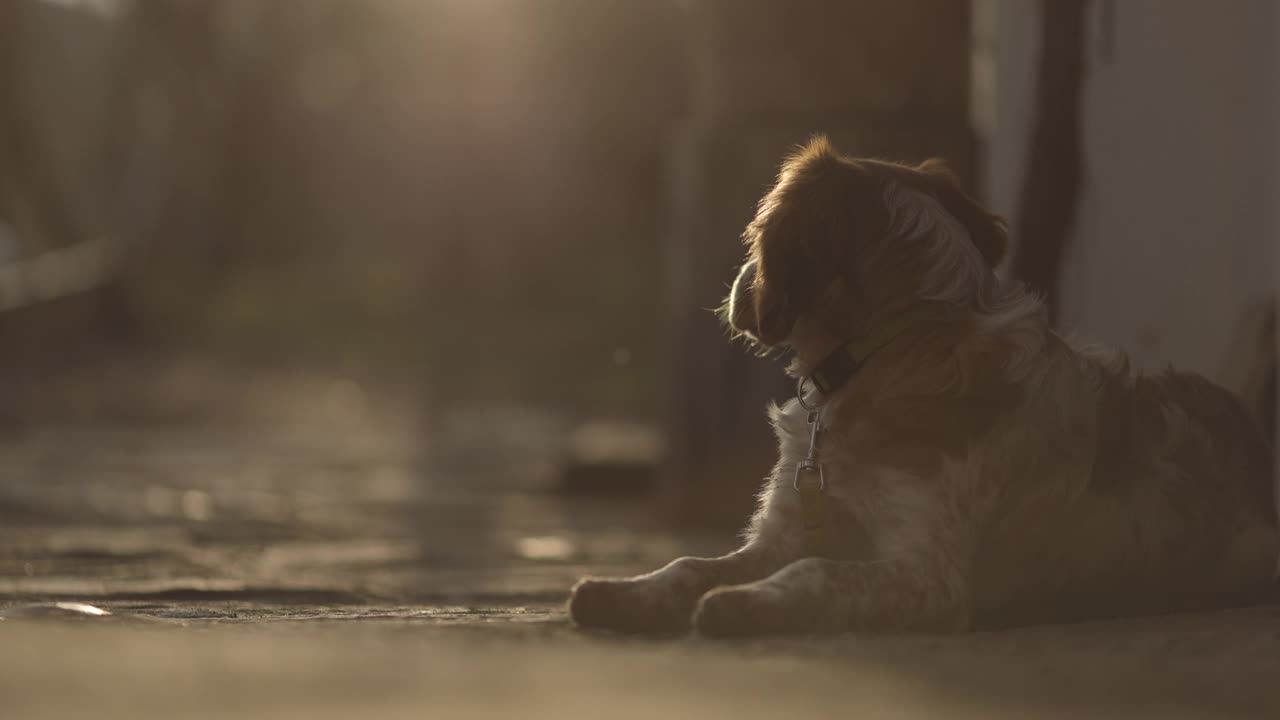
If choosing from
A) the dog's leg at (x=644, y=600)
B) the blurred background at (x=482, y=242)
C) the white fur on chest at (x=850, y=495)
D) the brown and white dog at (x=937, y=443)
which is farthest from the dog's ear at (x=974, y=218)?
the blurred background at (x=482, y=242)


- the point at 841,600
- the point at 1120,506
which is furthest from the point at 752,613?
the point at 1120,506

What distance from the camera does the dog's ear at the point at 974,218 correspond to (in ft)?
18.9

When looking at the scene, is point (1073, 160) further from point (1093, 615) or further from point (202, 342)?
point (202, 342)

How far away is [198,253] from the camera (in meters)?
35.5

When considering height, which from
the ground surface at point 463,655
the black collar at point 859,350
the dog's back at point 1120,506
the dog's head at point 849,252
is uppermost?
the dog's head at point 849,252

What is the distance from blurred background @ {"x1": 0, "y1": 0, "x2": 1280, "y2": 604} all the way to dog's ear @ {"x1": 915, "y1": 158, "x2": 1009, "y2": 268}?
7.26ft

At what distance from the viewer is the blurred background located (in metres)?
8.55

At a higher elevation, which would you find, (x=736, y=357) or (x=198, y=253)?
(x=198, y=253)

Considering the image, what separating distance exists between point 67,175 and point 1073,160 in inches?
694

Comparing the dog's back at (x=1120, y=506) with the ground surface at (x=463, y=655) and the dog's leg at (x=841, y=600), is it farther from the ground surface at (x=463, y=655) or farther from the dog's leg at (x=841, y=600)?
the dog's leg at (x=841, y=600)

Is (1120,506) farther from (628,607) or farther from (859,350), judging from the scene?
(628,607)

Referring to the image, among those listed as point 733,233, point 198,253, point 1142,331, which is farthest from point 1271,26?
point 198,253

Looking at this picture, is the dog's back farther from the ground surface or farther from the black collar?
the black collar

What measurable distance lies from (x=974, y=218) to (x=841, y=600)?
4.19 feet
